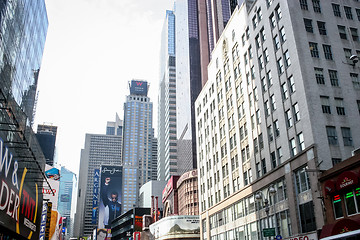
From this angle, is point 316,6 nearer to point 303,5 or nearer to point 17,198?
point 303,5

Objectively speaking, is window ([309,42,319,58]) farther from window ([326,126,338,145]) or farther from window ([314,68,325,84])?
window ([326,126,338,145])

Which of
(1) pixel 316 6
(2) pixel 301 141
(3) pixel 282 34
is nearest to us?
(2) pixel 301 141

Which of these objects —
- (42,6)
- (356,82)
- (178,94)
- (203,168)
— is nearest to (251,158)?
(356,82)

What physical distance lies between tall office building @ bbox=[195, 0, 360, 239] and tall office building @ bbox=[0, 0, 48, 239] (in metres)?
23.1

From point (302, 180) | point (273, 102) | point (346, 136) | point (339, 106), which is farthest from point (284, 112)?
point (302, 180)

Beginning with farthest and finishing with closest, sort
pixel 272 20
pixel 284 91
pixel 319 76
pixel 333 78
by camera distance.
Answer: pixel 272 20 → pixel 284 91 → pixel 333 78 → pixel 319 76

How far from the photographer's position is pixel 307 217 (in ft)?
120

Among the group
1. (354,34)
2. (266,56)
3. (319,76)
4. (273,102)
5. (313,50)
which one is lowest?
(273,102)

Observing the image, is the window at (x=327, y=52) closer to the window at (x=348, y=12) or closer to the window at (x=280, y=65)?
the window at (x=280, y=65)

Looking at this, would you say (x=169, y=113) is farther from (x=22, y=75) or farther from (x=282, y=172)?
(x=282, y=172)

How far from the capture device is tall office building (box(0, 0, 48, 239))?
33.7m

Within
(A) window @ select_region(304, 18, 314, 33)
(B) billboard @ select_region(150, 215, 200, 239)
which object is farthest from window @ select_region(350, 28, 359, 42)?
(B) billboard @ select_region(150, 215, 200, 239)

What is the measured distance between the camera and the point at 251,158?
50375mm

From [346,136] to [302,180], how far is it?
267 inches
